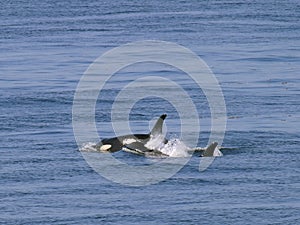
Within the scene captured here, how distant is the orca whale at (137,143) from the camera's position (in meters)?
24.4

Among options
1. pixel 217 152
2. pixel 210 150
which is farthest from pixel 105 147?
pixel 217 152

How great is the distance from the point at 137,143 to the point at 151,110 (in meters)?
3.60

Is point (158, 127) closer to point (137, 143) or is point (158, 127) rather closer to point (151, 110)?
point (137, 143)

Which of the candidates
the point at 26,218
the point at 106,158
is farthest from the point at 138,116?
the point at 26,218

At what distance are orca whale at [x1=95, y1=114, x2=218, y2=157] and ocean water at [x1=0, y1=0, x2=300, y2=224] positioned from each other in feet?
1.06

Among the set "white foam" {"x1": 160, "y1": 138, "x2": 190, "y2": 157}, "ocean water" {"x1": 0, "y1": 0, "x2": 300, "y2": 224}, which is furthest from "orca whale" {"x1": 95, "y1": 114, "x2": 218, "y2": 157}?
"ocean water" {"x1": 0, "y1": 0, "x2": 300, "y2": 224}

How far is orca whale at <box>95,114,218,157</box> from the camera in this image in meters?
24.4

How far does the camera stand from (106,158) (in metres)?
24.1

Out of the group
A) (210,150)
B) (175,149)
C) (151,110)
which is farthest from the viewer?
(151,110)

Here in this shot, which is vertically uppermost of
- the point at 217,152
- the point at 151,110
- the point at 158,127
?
the point at 151,110

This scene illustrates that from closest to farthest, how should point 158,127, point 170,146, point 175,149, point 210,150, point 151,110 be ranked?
point 210,150 < point 175,149 < point 170,146 < point 158,127 < point 151,110

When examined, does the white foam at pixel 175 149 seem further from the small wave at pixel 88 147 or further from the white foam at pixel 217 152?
the small wave at pixel 88 147

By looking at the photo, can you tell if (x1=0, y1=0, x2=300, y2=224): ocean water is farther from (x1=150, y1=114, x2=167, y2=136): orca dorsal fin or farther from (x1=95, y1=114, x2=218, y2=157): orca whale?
(x1=150, y1=114, x2=167, y2=136): orca dorsal fin

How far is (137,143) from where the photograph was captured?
24797mm
